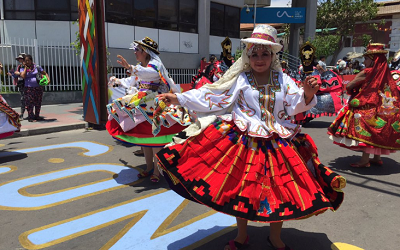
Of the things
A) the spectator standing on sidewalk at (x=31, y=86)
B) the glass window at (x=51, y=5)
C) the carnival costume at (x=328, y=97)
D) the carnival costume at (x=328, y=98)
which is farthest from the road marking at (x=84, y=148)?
the glass window at (x=51, y=5)

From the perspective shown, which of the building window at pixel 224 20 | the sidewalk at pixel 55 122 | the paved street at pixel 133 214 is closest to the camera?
the paved street at pixel 133 214

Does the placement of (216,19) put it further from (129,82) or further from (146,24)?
(129,82)

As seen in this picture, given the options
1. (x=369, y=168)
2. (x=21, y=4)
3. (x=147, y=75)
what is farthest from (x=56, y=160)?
(x=21, y=4)

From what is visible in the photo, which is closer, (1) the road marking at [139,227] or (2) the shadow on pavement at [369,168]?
(1) the road marking at [139,227]

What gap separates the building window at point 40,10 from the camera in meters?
14.6

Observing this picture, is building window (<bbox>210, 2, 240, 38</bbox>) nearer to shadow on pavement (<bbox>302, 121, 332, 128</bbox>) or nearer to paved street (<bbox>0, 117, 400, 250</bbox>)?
shadow on pavement (<bbox>302, 121, 332, 128</bbox>)

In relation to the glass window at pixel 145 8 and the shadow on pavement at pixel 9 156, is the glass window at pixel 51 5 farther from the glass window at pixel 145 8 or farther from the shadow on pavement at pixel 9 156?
the shadow on pavement at pixel 9 156

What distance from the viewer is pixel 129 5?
53.6ft

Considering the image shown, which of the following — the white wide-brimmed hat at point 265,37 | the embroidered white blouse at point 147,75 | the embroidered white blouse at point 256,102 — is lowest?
the embroidered white blouse at point 256,102

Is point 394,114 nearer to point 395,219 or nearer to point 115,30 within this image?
point 395,219

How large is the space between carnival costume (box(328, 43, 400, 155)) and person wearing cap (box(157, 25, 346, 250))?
9.87 ft

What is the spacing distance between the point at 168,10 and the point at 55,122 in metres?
10.8

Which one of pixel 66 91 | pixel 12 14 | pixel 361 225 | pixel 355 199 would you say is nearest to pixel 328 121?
pixel 355 199

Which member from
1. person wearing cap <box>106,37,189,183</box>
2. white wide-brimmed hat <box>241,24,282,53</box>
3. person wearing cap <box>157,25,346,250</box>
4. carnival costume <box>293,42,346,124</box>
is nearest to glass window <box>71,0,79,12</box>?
carnival costume <box>293,42,346,124</box>
